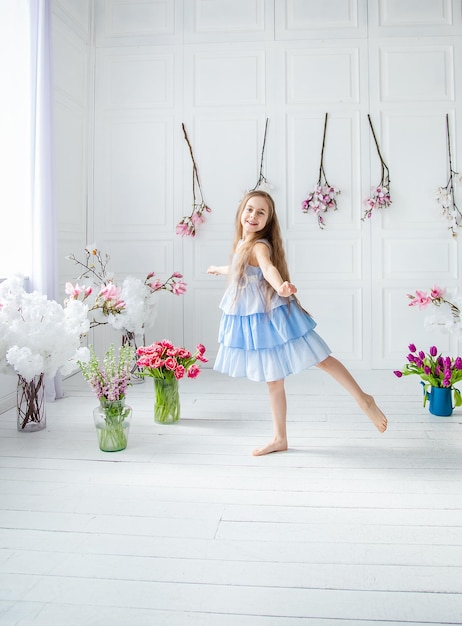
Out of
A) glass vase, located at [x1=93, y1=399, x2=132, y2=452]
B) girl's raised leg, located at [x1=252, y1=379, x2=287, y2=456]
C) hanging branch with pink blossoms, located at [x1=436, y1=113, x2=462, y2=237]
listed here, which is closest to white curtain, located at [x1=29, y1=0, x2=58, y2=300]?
glass vase, located at [x1=93, y1=399, x2=132, y2=452]

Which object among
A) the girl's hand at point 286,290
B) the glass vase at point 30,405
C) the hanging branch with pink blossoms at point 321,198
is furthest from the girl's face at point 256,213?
the hanging branch with pink blossoms at point 321,198

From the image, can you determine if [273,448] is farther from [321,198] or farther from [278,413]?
[321,198]

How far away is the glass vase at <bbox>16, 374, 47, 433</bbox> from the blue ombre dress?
95 centimetres

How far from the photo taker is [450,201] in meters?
4.11

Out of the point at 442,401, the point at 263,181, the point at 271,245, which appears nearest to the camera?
the point at 271,245

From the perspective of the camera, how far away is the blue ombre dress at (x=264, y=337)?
7.73 feet

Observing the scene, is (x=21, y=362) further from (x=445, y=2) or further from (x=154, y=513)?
(x=445, y=2)

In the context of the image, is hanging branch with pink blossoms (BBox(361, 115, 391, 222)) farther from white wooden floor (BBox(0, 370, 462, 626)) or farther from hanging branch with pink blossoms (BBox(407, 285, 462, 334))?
white wooden floor (BBox(0, 370, 462, 626))

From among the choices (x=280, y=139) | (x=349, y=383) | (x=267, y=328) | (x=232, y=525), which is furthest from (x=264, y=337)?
Result: (x=280, y=139)

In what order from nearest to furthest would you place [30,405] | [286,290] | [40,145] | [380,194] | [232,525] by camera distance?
1. [232,525]
2. [286,290]
3. [30,405]
4. [40,145]
5. [380,194]

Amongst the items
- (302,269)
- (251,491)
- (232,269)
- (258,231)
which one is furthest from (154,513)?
(302,269)

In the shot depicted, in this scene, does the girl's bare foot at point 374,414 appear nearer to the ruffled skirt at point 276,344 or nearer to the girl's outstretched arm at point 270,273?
the ruffled skirt at point 276,344

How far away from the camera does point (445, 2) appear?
4164 mm

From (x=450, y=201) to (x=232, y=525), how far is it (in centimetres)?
321
